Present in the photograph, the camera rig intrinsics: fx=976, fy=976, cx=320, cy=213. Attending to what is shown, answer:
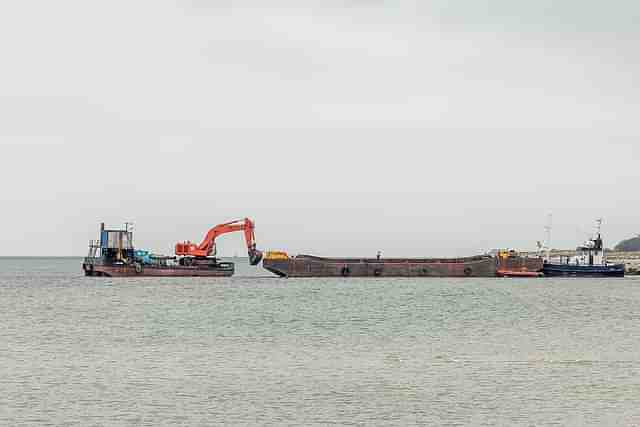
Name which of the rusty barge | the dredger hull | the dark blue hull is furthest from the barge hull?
the dredger hull

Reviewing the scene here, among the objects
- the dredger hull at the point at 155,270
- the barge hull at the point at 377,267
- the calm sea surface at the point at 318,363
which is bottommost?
the calm sea surface at the point at 318,363

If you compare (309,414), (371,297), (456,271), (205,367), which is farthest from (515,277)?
(309,414)

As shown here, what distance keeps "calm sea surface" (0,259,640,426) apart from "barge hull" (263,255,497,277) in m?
53.8

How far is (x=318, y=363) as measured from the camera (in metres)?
46.8

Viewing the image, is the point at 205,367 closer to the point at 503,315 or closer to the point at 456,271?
the point at 503,315

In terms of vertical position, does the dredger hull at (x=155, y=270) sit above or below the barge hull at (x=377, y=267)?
below

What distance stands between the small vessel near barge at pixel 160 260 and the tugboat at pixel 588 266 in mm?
47156

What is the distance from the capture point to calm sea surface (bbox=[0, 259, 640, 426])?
111ft

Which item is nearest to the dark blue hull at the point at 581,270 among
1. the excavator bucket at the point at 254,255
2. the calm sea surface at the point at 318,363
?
the excavator bucket at the point at 254,255

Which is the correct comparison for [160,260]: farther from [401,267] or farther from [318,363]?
[318,363]

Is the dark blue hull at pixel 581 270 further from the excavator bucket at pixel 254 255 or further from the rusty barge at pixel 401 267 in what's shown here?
the excavator bucket at pixel 254 255

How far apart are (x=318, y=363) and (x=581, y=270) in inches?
4284

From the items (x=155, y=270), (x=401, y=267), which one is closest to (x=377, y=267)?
(x=401, y=267)

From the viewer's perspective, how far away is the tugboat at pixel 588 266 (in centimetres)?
14762
